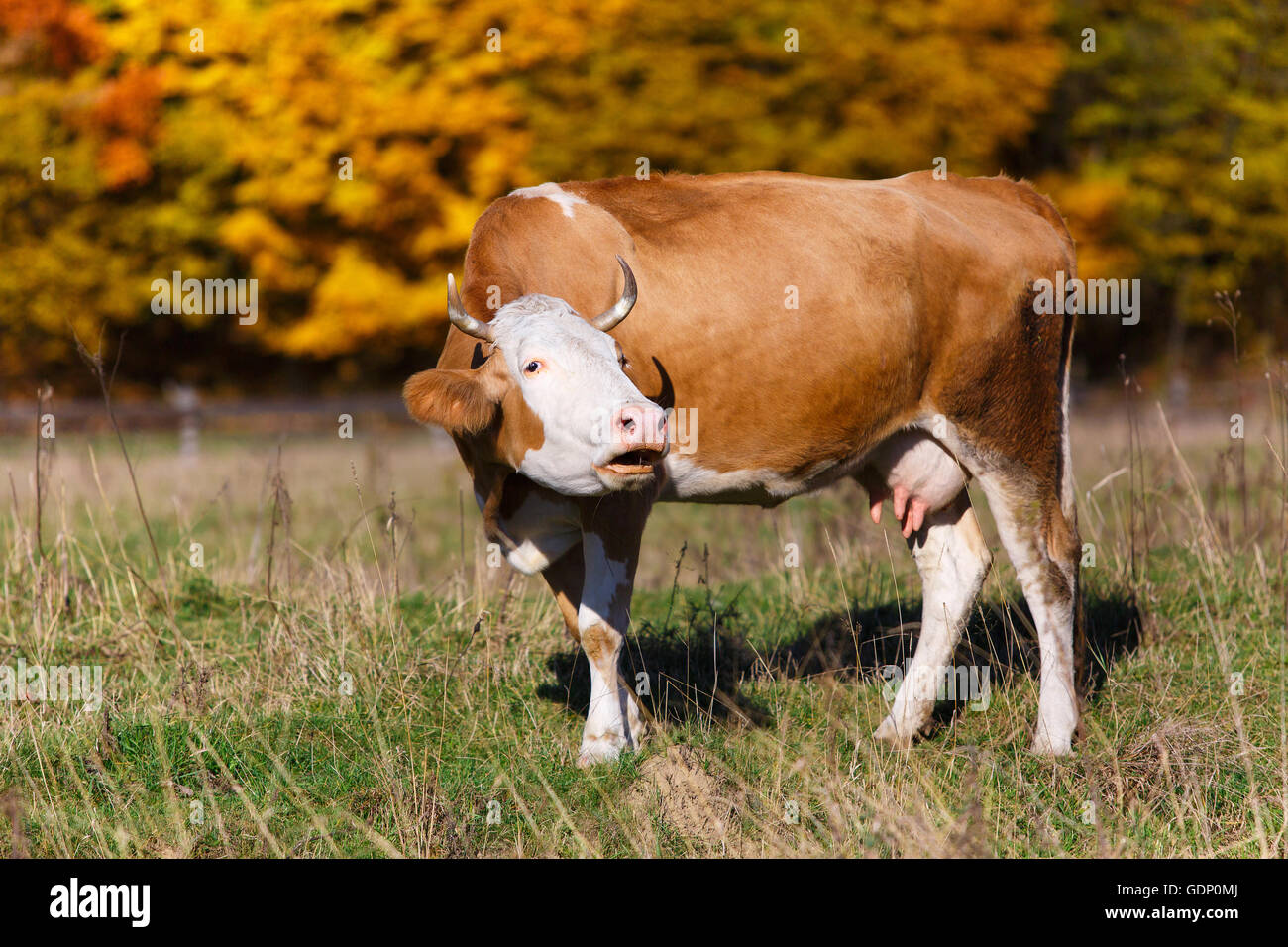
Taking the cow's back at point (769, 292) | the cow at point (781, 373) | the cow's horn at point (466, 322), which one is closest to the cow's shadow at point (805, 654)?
the cow at point (781, 373)

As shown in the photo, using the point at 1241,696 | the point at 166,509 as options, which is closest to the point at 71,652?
the point at 1241,696

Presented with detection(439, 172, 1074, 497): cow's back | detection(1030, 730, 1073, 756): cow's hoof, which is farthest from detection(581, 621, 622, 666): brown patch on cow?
detection(1030, 730, 1073, 756): cow's hoof

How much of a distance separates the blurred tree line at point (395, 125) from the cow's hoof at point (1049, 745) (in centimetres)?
1686

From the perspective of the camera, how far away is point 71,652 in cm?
539

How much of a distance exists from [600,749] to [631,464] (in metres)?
1.16

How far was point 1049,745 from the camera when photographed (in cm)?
463

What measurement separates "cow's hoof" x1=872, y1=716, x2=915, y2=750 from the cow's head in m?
1.47

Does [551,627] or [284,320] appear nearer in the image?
[551,627]

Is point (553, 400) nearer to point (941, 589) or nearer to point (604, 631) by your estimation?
point (604, 631)

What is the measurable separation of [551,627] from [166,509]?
638 cm

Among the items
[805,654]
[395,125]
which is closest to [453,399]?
[805,654]

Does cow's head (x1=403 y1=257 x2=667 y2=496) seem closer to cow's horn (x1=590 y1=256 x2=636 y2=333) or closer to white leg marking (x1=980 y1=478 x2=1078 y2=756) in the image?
cow's horn (x1=590 y1=256 x2=636 y2=333)

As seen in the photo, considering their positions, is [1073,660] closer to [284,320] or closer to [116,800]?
[116,800]

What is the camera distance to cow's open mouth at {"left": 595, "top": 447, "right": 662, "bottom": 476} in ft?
12.1
